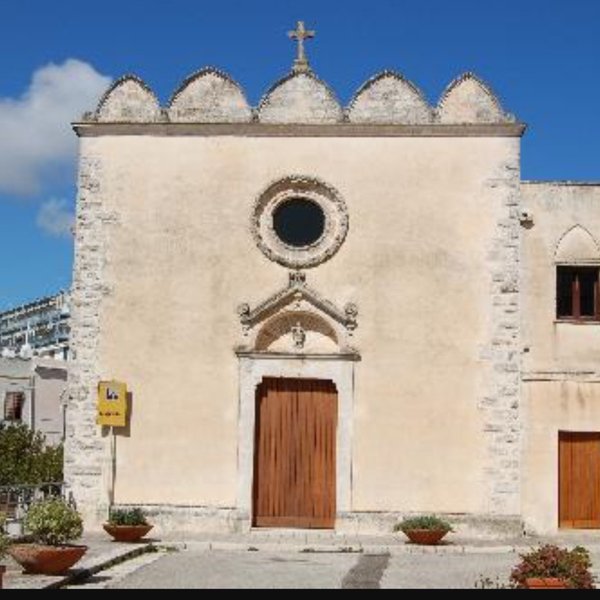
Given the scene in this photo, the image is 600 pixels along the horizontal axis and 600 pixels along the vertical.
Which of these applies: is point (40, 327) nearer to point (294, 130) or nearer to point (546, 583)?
point (294, 130)

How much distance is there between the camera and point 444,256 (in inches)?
715

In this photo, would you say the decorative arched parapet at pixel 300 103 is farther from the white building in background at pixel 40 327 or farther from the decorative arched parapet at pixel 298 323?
the white building in background at pixel 40 327

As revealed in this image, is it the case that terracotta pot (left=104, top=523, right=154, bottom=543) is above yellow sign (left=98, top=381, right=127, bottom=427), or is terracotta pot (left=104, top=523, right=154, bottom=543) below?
below

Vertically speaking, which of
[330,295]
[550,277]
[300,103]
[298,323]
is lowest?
[298,323]

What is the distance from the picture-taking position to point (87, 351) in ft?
60.0

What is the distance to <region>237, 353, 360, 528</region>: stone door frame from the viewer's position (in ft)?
58.0

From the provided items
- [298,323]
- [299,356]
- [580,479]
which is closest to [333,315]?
[298,323]

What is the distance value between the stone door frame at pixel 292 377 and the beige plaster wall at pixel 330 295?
0.17 metres

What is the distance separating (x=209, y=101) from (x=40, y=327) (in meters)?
45.8

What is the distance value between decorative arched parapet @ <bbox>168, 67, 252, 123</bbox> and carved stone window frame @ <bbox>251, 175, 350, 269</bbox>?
1.54 meters

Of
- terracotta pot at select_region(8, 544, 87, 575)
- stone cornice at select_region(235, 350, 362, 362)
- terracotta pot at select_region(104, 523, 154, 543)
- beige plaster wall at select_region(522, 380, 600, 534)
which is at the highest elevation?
stone cornice at select_region(235, 350, 362, 362)

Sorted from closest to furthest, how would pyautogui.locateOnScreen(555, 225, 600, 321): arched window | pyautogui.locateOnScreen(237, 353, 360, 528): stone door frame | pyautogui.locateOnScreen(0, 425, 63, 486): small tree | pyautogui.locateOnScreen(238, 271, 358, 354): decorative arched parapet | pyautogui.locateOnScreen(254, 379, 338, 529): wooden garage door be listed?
1. pyautogui.locateOnScreen(237, 353, 360, 528): stone door frame
2. pyautogui.locateOnScreen(254, 379, 338, 529): wooden garage door
3. pyautogui.locateOnScreen(238, 271, 358, 354): decorative arched parapet
4. pyautogui.locateOnScreen(555, 225, 600, 321): arched window
5. pyautogui.locateOnScreen(0, 425, 63, 486): small tree

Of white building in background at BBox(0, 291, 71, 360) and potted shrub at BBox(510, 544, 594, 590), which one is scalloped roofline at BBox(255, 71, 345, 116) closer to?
potted shrub at BBox(510, 544, 594, 590)

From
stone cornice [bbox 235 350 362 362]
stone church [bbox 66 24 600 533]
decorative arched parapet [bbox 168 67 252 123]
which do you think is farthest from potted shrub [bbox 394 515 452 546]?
decorative arched parapet [bbox 168 67 252 123]
